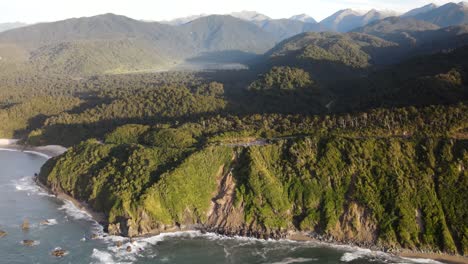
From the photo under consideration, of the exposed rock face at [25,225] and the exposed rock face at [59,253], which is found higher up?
the exposed rock face at [25,225]

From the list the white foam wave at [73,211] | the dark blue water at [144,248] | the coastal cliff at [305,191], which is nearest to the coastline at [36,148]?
the white foam wave at [73,211]

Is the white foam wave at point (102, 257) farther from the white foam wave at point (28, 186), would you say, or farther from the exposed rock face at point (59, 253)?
the white foam wave at point (28, 186)

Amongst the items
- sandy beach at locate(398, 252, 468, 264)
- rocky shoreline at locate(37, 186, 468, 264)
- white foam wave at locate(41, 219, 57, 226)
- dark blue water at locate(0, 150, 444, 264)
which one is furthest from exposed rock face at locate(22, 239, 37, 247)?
sandy beach at locate(398, 252, 468, 264)

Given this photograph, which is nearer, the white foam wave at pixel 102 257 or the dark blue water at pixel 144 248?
the white foam wave at pixel 102 257

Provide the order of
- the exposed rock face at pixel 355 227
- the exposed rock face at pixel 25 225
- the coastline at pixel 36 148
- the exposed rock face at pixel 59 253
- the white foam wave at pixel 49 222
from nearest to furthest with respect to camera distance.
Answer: the exposed rock face at pixel 59 253
the exposed rock face at pixel 355 227
the exposed rock face at pixel 25 225
the white foam wave at pixel 49 222
the coastline at pixel 36 148

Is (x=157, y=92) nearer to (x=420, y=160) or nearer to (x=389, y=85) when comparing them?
(x=389, y=85)

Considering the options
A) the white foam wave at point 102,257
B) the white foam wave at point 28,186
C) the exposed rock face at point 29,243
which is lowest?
the white foam wave at point 102,257

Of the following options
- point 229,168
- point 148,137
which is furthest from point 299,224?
point 148,137
